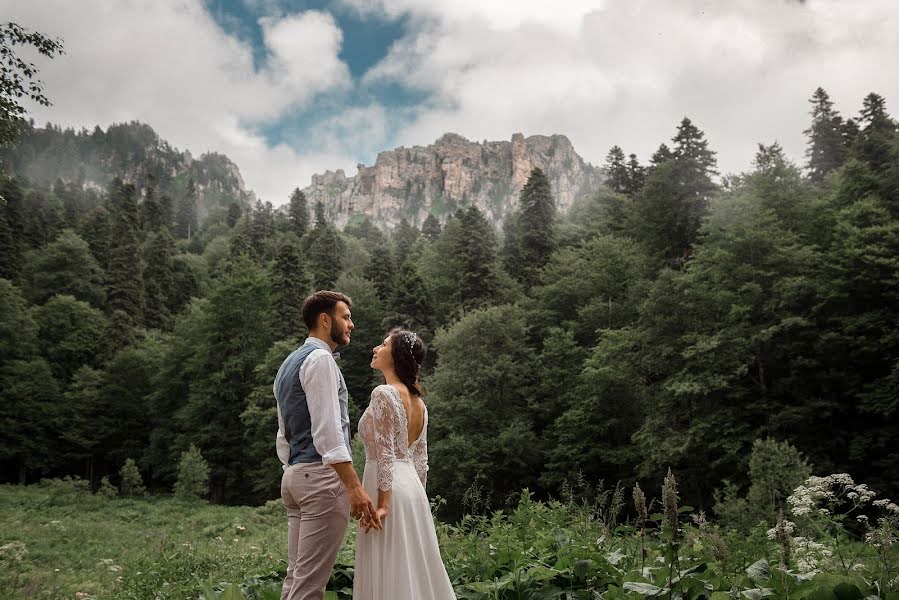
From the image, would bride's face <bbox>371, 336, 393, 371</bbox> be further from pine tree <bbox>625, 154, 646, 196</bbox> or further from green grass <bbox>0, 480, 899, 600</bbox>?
pine tree <bbox>625, 154, 646, 196</bbox>

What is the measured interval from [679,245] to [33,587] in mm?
33880

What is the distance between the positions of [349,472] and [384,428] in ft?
1.78

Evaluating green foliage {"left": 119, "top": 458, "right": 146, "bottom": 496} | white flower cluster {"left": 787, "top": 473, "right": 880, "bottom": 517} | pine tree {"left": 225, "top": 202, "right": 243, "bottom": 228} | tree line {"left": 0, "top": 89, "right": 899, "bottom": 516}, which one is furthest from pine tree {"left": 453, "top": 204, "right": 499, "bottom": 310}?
pine tree {"left": 225, "top": 202, "right": 243, "bottom": 228}

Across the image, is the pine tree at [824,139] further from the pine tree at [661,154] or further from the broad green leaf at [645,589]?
the broad green leaf at [645,589]

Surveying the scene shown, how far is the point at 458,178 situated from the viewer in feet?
612

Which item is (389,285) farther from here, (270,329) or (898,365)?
(898,365)

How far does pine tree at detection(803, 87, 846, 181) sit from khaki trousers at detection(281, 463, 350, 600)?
42.5 metres

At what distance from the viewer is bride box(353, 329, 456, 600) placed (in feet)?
12.8

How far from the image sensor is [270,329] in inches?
1633

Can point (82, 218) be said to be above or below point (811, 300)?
above

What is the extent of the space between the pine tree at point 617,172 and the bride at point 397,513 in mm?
49659

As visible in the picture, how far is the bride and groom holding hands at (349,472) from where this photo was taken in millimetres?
3635

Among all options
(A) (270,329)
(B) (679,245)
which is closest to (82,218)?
(A) (270,329)

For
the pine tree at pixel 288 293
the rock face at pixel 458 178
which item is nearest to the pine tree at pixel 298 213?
the pine tree at pixel 288 293
